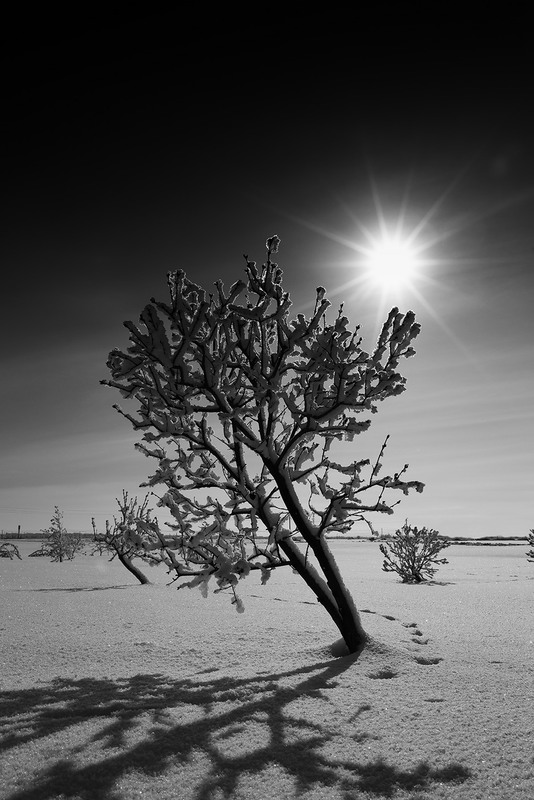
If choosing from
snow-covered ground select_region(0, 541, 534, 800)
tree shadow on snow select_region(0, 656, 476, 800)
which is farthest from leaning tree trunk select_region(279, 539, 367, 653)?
tree shadow on snow select_region(0, 656, 476, 800)

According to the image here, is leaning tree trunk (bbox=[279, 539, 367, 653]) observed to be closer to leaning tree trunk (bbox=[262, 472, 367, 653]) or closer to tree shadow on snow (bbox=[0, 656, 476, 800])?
leaning tree trunk (bbox=[262, 472, 367, 653])

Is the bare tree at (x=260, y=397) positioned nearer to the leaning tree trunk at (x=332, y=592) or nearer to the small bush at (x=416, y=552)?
the leaning tree trunk at (x=332, y=592)

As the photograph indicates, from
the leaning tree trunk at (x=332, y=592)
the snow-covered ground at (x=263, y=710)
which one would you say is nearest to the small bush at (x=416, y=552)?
the snow-covered ground at (x=263, y=710)

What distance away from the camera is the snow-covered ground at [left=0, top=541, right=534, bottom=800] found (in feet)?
8.06

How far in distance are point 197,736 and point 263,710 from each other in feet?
1.80

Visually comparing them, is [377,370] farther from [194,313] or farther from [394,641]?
[394,641]

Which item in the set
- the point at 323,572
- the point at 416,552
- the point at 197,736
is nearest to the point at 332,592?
the point at 323,572

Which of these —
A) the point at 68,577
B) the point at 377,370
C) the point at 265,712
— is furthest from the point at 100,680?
the point at 68,577

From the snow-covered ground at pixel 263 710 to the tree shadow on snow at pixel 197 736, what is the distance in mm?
11

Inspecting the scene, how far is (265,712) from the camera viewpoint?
329 centimetres

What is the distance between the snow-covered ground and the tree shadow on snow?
0.04ft

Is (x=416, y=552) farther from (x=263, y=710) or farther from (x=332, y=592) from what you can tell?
(x=263, y=710)

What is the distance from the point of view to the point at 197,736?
2930 mm

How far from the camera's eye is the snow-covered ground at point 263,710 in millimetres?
2457
